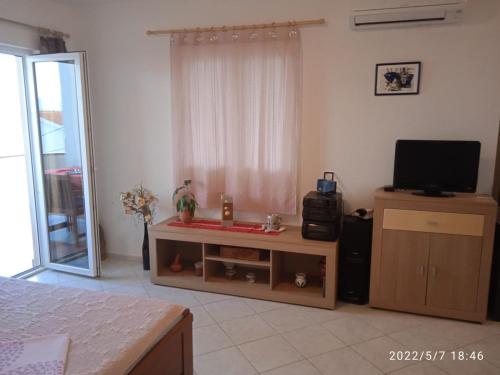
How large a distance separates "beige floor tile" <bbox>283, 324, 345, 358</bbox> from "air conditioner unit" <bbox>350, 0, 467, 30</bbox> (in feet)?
7.79

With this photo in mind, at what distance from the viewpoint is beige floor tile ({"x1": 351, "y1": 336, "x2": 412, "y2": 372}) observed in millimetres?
2346

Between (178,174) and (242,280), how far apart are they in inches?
47.4

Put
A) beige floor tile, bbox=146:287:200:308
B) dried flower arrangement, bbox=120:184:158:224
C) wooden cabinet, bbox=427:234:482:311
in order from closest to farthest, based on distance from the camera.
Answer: wooden cabinet, bbox=427:234:482:311, beige floor tile, bbox=146:287:200:308, dried flower arrangement, bbox=120:184:158:224

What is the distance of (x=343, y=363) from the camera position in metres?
2.37

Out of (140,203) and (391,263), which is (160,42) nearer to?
(140,203)

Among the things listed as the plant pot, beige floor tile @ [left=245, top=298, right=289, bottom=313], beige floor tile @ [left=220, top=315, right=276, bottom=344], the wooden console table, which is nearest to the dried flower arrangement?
the wooden console table

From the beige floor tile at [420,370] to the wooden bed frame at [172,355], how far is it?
1.26 meters

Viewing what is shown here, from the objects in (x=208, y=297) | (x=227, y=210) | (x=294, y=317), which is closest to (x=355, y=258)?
(x=294, y=317)

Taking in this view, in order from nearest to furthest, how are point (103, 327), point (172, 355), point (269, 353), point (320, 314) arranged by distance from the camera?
point (103, 327)
point (172, 355)
point (269, 353)
point (320, 314)

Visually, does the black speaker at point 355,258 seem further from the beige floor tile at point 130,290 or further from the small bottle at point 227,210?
the beige floor tile at point 130,290

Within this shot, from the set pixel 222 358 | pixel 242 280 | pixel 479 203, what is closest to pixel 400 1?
pixel 479 203

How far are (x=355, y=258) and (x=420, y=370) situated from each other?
956mm

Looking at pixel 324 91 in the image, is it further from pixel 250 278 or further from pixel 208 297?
pixel 208 297

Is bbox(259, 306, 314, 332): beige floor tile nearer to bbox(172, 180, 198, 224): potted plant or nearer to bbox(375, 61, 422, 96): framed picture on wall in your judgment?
bbox(172, 180, 198, 224): potted plant
